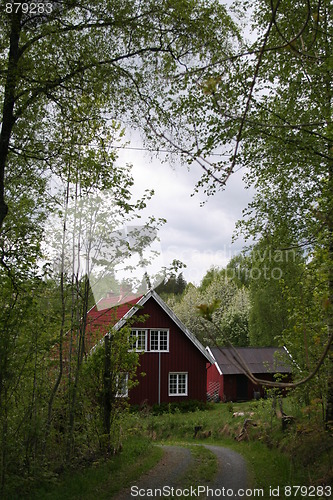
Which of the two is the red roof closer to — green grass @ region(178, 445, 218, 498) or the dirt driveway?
the dirt driveway

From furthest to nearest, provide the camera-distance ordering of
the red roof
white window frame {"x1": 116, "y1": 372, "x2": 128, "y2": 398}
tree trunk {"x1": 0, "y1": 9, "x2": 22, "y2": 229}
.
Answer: white window frame {"x1": 116, "y1": 372, "x2": 128, "y2": 398} < the red roof < tree trunk {"x1": 0, "y1": 9, "x2": 22, "y2": 229}

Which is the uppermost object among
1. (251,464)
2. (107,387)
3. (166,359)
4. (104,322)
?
(104,322)

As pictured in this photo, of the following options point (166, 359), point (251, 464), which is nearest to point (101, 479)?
point (251, 464)

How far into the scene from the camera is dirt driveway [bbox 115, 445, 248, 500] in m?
7.34

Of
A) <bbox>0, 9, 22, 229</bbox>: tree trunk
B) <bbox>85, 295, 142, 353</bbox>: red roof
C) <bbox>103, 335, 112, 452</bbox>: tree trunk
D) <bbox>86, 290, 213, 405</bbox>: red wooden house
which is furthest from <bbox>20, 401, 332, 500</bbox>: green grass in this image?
<bbox>86, 290, 213, 405</bbox>: red wooden house

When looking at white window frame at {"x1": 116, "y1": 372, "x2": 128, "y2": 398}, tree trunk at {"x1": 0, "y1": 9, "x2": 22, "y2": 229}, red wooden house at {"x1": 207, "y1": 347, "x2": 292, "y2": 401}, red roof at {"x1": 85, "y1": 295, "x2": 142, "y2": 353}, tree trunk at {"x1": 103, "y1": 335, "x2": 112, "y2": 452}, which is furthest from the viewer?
red wooden house at {"x1": 207, "y1": 347, "x2": 292, "y2": 401}

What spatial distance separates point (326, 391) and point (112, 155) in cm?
605

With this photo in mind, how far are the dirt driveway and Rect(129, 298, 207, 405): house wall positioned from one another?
36.9 ft

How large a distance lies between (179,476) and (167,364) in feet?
47.7

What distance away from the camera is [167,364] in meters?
22.9

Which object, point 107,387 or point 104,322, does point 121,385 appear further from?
point 104,322

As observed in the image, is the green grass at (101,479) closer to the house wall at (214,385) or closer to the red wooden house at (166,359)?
the red wooden house at (166,359)

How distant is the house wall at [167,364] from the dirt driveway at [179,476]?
11258 mm

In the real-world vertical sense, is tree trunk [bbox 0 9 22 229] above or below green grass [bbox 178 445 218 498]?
above
